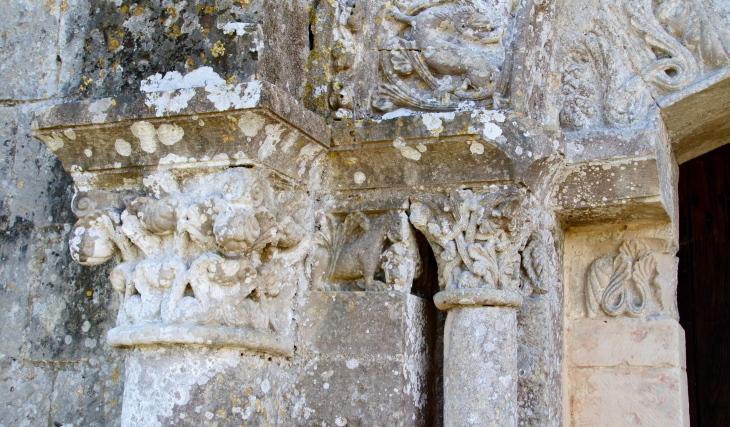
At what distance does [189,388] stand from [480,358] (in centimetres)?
83

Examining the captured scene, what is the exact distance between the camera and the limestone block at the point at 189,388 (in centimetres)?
222

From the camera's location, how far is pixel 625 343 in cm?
290

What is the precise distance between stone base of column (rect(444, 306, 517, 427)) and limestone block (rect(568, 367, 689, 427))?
24.2 inches

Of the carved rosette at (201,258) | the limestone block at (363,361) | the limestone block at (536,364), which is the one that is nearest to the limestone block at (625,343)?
the limestone block at (536,364)

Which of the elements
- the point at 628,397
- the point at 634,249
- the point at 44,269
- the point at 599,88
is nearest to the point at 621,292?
the point at 634,249

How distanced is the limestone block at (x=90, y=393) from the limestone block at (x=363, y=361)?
23.6 inches

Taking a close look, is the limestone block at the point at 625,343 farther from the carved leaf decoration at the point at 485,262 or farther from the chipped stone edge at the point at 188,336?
the chipped stone edge at the point at 188,336

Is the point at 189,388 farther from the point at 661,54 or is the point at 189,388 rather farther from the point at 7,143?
the point at 661,54

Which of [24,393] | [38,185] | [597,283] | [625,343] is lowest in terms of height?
[24,393]

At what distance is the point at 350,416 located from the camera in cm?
243

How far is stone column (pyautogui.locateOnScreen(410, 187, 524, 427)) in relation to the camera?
2377 mm

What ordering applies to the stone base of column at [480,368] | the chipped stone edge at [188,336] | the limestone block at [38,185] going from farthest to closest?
the limestone block at [38,185] → the stone base of column at [480,368] → the chipped stone edge at [188,336]

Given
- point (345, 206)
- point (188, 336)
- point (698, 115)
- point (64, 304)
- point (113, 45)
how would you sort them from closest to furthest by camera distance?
point (188, 336)
point (113, 45)
point (345, 206)
point (64, 304)
point (698, 115)

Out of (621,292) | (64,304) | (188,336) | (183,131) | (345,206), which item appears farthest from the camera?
(621,292)
